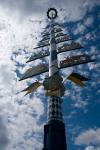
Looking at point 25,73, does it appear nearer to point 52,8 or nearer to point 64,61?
point 64,61

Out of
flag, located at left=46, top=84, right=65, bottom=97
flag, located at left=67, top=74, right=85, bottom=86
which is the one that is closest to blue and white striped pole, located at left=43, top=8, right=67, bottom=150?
flag, located at left=46, top=84, right=65, bottom=97

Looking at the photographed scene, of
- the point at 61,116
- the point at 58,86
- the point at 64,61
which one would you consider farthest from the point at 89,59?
the point at 61,116

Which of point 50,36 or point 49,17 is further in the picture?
point 49,17

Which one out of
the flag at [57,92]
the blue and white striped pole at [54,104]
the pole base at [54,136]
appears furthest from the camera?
the flag at [57,92]

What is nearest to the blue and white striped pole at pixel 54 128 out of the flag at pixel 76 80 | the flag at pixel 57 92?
the flag at pixel 57 92

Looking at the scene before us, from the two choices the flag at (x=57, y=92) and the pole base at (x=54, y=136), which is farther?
the flag at (x=57, y=92)

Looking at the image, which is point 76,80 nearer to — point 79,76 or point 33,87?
point 79,76

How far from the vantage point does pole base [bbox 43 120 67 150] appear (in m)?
33.1

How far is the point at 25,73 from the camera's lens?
4412cm

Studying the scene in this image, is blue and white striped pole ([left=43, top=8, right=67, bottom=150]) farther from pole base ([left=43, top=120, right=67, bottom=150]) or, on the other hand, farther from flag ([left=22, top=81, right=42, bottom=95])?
flag ([left=22, top=81, right=42, bottom=95])

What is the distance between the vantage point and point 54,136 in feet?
111

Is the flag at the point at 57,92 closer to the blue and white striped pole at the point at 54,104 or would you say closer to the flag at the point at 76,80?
the blue and white striped pole at the point at 54,104

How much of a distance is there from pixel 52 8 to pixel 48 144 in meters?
26.1

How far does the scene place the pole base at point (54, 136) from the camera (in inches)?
1303
